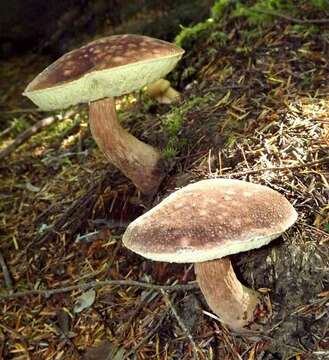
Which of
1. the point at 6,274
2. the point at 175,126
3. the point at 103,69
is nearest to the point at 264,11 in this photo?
the point at 175,126

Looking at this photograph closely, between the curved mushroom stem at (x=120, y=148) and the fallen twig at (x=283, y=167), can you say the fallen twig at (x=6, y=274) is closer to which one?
the curved mushroom stem at (x=120, y=148)

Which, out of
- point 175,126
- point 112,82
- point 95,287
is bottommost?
point 95,287

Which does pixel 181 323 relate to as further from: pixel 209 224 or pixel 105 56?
pixel 105 56

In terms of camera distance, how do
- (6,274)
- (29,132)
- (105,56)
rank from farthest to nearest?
Result: (29,132) → (6,274) → (105,56)

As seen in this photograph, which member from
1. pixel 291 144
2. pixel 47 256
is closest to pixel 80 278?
pixel 47 256

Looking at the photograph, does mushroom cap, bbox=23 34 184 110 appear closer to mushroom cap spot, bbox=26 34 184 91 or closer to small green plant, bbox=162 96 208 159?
mushroom cap spot, bbox=26 34 184 91

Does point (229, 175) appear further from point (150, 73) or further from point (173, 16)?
point (173, 16)
